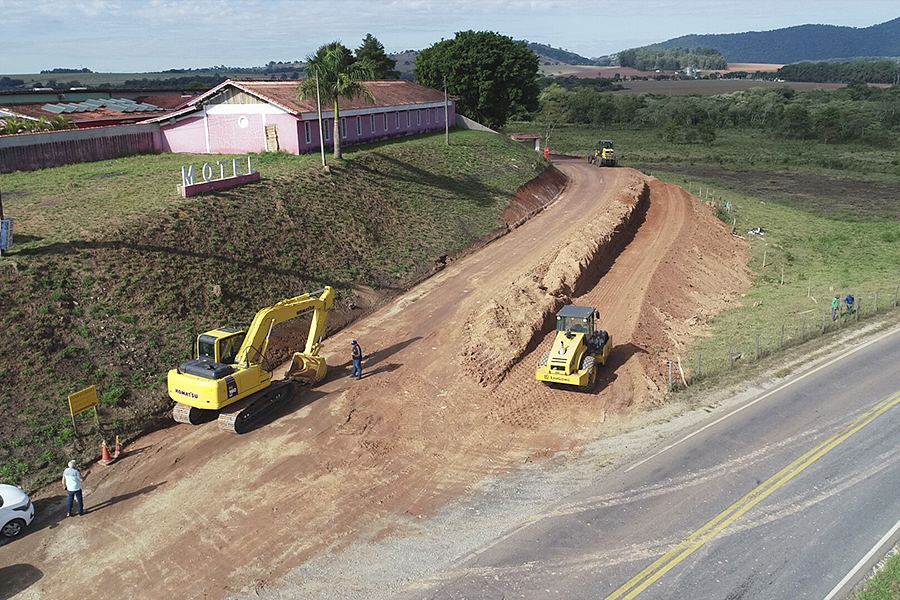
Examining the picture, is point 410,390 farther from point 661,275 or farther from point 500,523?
point 661,275

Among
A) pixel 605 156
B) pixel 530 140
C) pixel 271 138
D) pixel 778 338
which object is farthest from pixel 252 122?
pixel 530 140

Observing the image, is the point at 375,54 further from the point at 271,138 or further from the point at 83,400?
the point at 83,400

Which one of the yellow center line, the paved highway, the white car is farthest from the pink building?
the yellow center line

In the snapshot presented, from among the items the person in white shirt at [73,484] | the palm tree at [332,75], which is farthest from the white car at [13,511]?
the palm tree at [332,75]

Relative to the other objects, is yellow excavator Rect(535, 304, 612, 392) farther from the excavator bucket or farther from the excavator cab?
the excavator cab

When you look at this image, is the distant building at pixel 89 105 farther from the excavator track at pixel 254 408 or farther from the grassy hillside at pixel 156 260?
the excavator track at pixel 254 408
